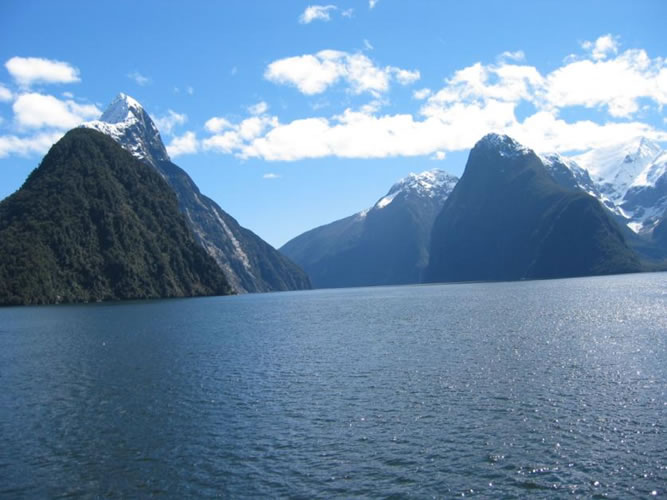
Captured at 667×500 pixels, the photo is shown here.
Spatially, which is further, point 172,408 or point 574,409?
point 172,408

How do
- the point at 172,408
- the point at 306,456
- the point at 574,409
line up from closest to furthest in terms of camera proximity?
the point at 306,456
the point at 574,409
the point at 172,408

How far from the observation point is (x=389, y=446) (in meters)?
35.7

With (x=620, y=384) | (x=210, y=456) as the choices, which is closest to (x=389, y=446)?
(x=210, y=456)

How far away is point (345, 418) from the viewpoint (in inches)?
1660

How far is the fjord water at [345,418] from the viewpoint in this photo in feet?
101

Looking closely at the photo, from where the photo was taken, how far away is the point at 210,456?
1391 inches

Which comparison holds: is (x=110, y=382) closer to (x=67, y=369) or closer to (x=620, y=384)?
(x=67, y=369)

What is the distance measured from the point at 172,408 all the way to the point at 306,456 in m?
17.7

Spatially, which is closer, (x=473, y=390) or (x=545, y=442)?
(x=545, y=442)

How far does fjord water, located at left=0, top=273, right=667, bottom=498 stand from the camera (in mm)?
30719

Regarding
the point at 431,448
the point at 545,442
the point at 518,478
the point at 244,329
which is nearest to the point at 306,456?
the point at 431,448

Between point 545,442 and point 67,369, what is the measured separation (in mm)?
55675

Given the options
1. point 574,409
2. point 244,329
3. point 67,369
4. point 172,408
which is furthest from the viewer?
point 244,329

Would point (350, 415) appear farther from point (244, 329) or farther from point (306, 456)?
point (244, 329)
